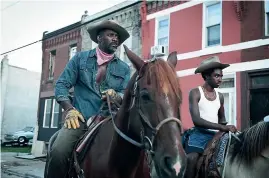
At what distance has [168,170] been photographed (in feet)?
6.53

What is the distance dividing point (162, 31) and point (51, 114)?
10969mm

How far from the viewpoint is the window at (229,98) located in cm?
1125

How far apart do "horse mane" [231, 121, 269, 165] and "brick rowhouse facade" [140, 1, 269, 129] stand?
6.25 m

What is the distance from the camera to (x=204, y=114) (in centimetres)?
446

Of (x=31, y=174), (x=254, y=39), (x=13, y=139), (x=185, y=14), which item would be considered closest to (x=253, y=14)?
(x=254, y=39)

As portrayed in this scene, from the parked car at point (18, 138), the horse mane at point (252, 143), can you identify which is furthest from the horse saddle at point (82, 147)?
the parked car at point (18, 138)

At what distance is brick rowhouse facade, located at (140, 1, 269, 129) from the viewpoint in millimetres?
10727

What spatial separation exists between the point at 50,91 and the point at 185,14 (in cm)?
1228

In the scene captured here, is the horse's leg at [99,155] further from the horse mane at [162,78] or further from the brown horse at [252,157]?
the brown horse at [252,157]

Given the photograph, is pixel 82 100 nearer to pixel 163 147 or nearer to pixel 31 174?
pixel 163 147

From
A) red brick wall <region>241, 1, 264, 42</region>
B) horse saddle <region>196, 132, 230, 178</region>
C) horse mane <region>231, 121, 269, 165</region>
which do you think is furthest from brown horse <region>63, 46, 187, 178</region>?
red brick wall <region>241, 1, 264, 42</region>

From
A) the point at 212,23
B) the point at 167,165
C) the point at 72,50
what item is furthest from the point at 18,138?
the point at 167,165

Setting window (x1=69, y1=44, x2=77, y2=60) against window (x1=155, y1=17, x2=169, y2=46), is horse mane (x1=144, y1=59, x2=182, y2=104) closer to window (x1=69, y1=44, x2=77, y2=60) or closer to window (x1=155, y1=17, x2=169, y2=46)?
window (x1=155, y1=17, x2=169, y2=46)

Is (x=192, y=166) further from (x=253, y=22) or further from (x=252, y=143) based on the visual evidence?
(x=253, y=22)
